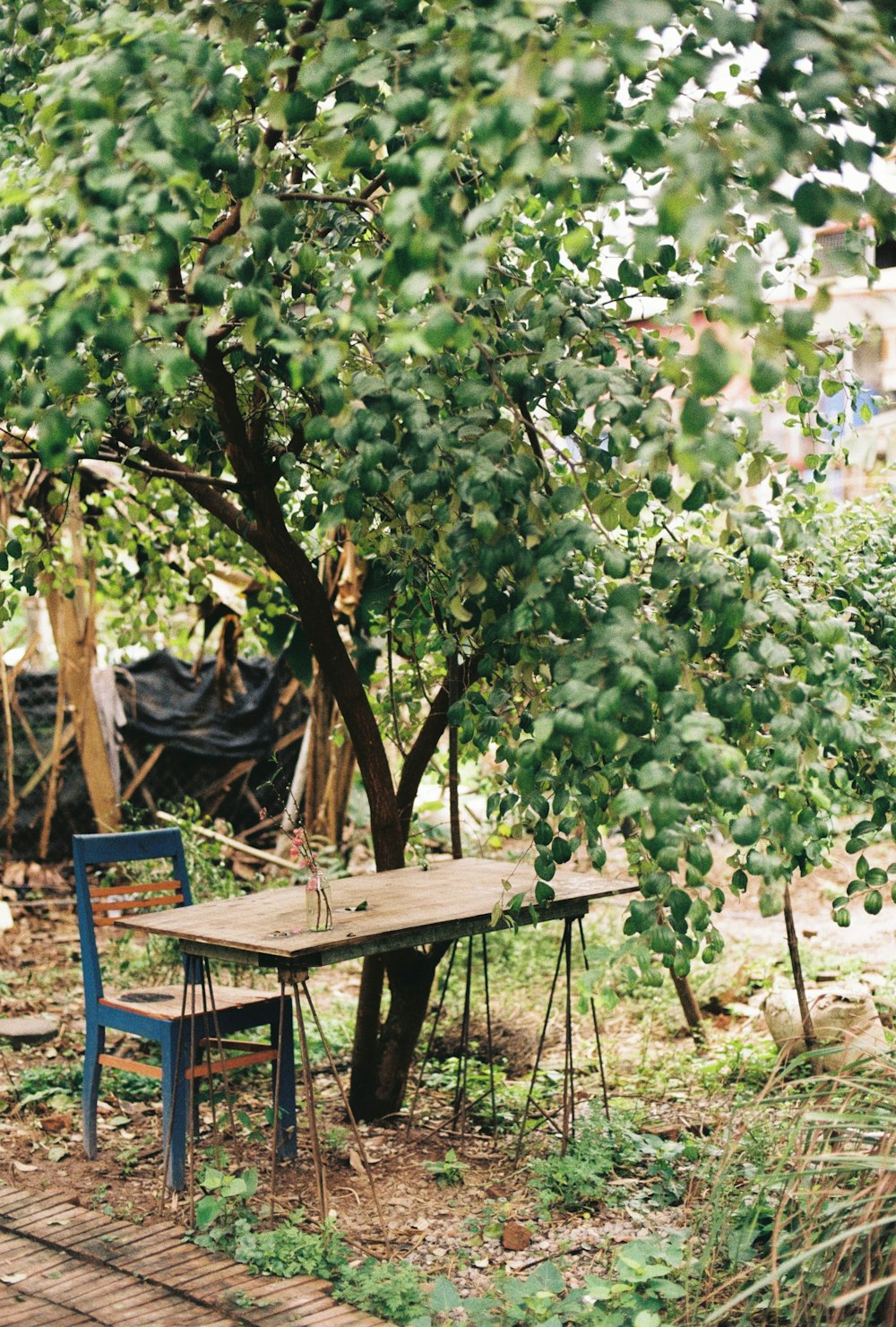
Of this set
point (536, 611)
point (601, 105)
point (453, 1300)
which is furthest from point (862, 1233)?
point (601, 105)

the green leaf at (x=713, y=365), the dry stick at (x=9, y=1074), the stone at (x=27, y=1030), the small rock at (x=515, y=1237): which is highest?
the green leaf at (x=713, y=365)

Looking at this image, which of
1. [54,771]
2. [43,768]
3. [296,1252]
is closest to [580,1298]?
[296,1252]

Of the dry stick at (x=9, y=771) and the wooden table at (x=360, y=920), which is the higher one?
the dry stick at (x=9, y=771)

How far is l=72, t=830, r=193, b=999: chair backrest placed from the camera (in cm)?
418

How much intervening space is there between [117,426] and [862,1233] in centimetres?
317

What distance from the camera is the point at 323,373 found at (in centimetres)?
224

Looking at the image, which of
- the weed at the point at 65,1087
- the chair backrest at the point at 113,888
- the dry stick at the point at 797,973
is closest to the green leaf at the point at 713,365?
the dry stick at the point at 797,973

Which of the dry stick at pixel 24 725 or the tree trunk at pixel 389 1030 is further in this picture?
the dry stick at pixel 24 725

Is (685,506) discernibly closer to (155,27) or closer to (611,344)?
(611,344)

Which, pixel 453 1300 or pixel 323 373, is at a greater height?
pixel 323 373

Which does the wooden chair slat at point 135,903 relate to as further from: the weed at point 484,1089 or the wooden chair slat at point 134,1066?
the weed at point 484,1089

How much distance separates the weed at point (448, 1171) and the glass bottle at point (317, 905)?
1.05 meters

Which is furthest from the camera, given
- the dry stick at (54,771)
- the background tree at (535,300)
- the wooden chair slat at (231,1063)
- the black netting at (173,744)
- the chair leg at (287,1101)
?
the black netting at (173,744)

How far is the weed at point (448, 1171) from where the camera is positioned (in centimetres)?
403
